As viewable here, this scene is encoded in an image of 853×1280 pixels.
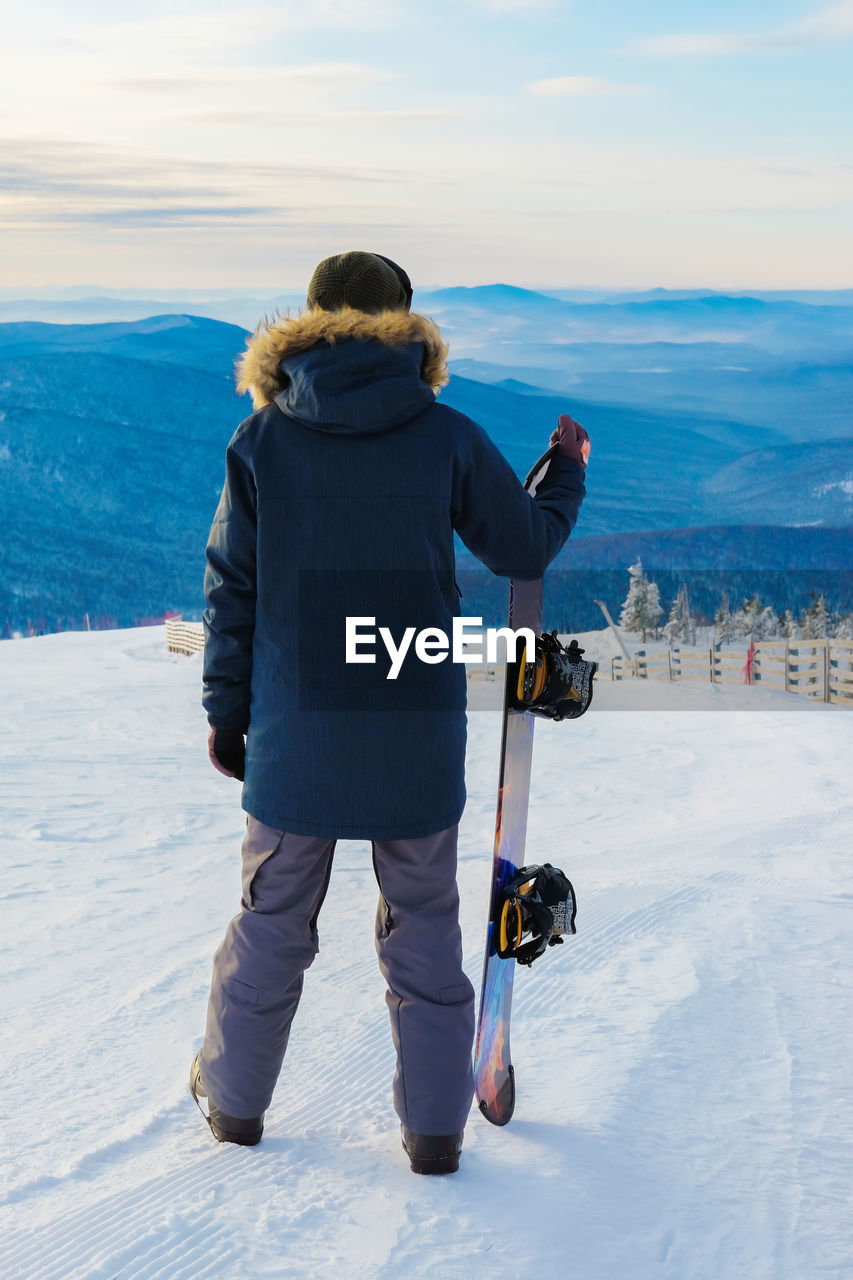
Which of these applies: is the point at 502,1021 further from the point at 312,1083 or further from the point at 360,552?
the point at 360,552

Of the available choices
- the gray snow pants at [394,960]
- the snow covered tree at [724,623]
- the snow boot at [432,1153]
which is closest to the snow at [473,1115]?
the snow boot at [432,1153]

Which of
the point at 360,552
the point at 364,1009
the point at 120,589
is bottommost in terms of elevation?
the point at 120,589

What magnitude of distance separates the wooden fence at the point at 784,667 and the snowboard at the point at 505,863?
49.4 feet

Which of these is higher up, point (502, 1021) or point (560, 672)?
point (560, 672)

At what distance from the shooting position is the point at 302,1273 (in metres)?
1.87

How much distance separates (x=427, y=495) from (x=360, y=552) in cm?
16

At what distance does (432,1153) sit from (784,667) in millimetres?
16713

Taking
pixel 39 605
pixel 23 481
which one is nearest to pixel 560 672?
pixel 39 605

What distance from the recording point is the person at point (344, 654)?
2100 mm

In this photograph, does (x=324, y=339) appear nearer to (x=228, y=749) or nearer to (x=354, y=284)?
(x=354, y=284)

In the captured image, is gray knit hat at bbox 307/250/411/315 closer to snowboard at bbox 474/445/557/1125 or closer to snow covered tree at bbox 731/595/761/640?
snowboard at bbox 474/445/557/1125

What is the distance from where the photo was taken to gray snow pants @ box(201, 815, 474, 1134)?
7.23 ft

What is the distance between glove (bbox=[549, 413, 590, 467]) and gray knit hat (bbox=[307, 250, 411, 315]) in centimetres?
45

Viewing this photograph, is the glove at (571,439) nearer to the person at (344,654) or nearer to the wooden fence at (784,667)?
the person at (344,654)
